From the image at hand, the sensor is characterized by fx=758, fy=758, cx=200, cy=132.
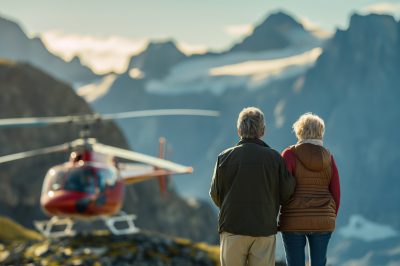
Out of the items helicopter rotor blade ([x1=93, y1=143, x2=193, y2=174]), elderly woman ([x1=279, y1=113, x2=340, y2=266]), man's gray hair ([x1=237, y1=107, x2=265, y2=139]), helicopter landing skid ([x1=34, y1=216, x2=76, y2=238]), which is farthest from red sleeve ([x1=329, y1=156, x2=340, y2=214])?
helicopter landing skid ([x1=34, y1=216, x2=76, y2=238])

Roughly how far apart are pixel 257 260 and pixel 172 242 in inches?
1278

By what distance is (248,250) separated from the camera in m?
9.09

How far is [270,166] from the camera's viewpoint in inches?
353

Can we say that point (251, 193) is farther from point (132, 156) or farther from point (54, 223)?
point (54, 223)

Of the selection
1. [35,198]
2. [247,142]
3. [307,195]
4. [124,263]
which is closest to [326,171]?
[307,195]

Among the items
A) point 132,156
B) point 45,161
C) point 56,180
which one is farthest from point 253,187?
point 45,161

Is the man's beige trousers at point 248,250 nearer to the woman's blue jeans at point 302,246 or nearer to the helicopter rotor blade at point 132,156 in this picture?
the woman's blue jeans at point 302,246

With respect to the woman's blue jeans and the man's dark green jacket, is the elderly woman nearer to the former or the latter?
the woman's blue jeans

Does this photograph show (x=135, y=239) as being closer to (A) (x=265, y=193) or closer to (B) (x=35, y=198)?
(A) (x=265, y=193)

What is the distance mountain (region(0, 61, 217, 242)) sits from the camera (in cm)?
13262

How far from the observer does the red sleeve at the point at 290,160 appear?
9.27m

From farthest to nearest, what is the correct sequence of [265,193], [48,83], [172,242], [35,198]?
[48,83] → [35,198] → [172,242] → [265,193]

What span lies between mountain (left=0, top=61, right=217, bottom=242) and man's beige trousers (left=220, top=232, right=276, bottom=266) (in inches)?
4138

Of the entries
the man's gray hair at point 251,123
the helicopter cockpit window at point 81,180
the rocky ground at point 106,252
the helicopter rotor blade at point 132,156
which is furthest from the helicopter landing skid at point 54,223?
the man's gray hair at point 251,123
